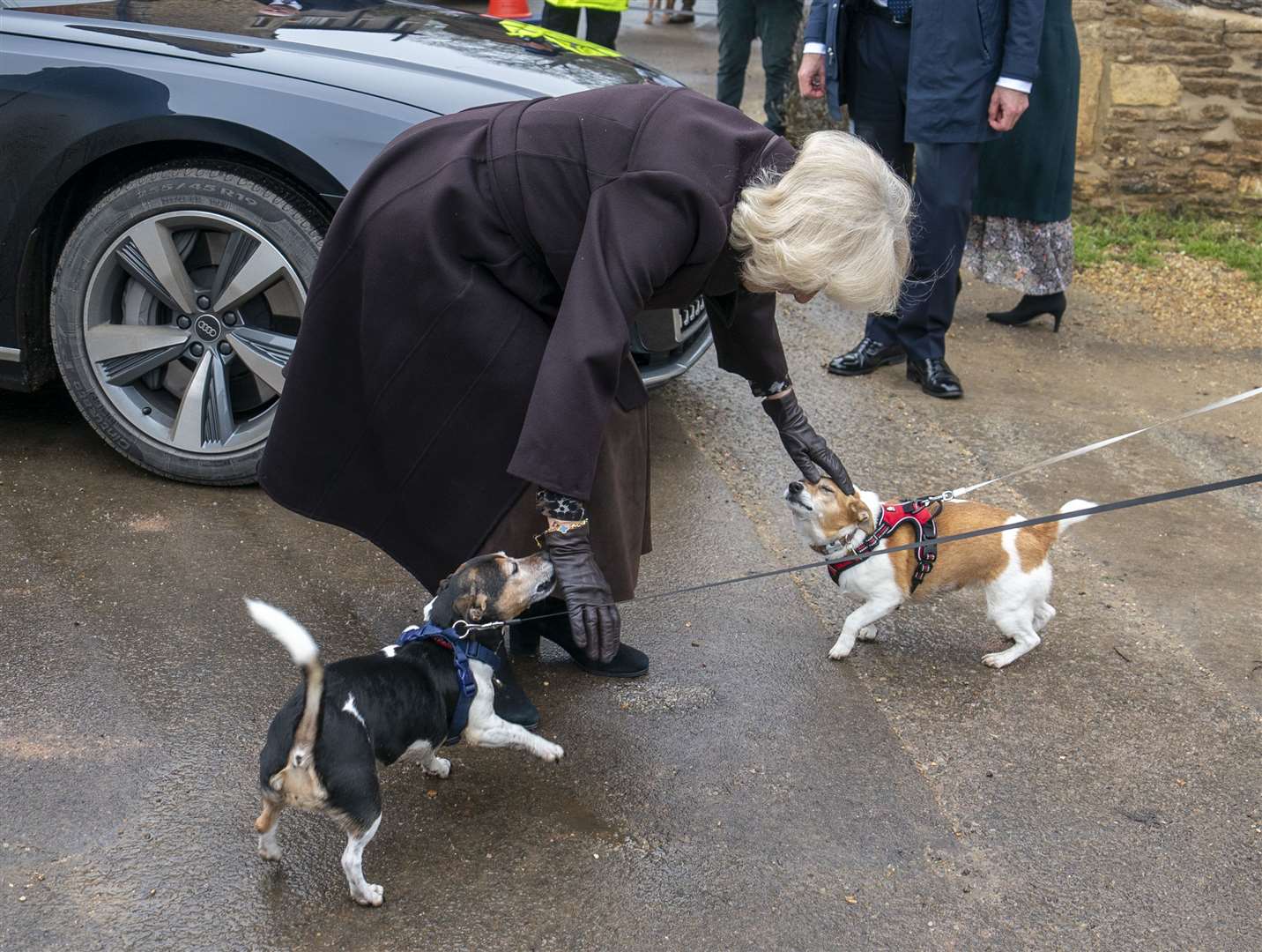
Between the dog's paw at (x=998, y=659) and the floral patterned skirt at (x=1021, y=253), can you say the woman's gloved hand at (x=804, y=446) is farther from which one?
the floral patterned skirt at (x=1021, y=253)

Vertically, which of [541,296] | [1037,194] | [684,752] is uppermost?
[541,296]

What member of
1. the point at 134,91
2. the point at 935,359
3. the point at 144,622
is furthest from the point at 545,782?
the point at 935,359

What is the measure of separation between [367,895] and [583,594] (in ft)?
2.56

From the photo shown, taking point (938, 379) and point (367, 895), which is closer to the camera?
point (367, 895)

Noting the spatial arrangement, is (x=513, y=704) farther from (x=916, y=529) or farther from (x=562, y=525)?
(x=916, y=529)

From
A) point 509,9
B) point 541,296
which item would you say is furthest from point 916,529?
point 509,9

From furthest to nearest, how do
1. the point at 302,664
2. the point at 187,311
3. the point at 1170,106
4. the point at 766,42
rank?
the point at 766,42 → the point at 1170,106 → the point at 187,311 → the point at 302,664

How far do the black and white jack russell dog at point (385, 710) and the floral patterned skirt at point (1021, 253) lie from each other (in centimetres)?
397

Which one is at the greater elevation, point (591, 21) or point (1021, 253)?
point (591, 21)

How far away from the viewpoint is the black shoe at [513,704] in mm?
3219

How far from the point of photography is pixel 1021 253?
6.02m

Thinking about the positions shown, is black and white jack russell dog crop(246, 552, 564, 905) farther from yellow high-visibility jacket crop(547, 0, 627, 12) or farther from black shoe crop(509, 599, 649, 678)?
yellow high-visibility jacket crop(547, 0, 627, 12)

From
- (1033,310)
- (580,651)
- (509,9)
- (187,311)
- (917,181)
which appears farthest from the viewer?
(509,9)

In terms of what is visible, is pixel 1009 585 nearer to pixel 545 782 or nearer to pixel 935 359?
pixel 545 782
